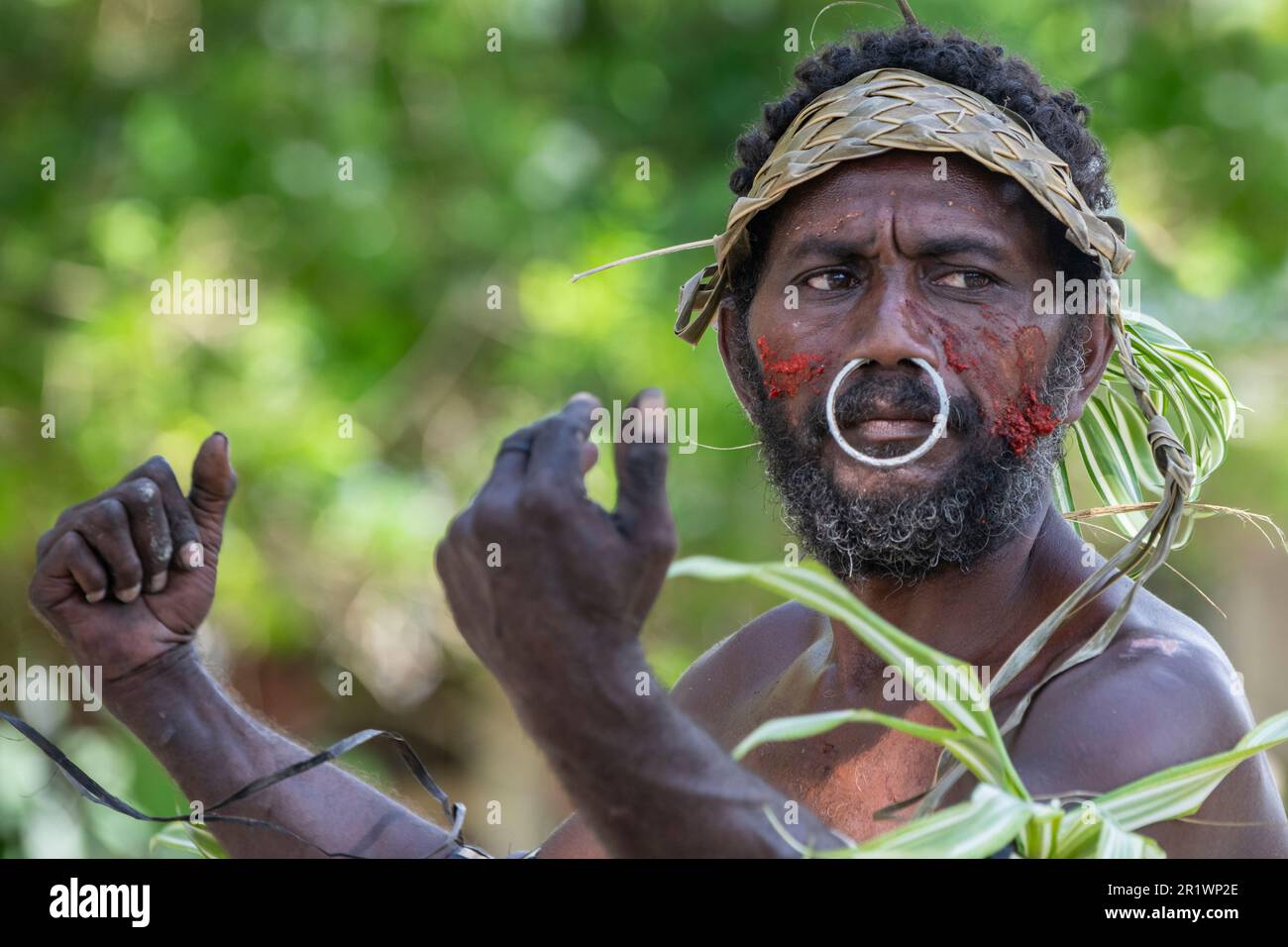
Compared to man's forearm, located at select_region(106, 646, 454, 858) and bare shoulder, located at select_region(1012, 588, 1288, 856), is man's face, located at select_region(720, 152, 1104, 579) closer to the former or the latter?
bare shoulder, located at select_region(1012, 588, 1288, 856)

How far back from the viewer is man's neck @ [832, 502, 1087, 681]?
9.18ft

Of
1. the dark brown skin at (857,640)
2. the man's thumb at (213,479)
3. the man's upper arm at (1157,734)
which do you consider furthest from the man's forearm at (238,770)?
the man's upper arm at (1157,734)

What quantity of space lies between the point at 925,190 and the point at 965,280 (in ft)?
0.57

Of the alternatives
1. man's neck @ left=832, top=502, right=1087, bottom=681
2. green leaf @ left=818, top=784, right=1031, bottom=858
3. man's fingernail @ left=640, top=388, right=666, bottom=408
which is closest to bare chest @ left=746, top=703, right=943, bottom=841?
man's neck @ left=832, top=502, right=1087, bottom=681

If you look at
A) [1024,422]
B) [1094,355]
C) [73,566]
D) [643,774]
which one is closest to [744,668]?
[1024,422]

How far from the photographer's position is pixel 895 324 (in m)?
2.69

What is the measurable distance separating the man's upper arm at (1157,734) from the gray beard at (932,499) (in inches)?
15.4

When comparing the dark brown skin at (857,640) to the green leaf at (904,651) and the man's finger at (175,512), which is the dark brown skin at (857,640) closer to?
the man's finger at (175,512)

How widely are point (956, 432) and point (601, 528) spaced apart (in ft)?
3.57

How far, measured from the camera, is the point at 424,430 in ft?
25.3

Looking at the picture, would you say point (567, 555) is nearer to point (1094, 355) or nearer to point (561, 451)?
point (561, 451)

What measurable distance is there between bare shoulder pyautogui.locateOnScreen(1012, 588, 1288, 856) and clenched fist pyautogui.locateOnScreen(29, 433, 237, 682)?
148 cm
